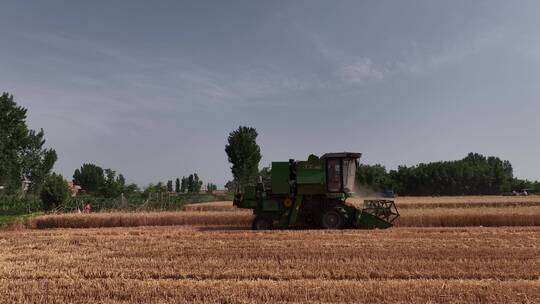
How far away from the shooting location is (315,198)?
1558 cm

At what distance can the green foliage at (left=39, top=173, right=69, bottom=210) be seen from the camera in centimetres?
2870

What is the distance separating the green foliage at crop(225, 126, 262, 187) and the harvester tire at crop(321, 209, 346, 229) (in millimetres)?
33720

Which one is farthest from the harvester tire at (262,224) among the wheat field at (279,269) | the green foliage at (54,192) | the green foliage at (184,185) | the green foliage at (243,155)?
the green foliage at (184,185)

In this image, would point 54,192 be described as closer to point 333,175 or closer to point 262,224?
point 262,224

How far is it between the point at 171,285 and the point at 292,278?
6.72 feet

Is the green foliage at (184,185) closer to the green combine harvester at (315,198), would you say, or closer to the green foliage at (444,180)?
the green foliage at (444,180)

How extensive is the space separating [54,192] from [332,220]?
21.5 meters

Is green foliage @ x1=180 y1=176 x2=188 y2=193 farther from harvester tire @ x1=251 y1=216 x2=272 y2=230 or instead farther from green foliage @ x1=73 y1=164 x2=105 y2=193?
harvester tire @ x1=251 y1=216 x2=272 y2=230

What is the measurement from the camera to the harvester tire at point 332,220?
14.9 meters

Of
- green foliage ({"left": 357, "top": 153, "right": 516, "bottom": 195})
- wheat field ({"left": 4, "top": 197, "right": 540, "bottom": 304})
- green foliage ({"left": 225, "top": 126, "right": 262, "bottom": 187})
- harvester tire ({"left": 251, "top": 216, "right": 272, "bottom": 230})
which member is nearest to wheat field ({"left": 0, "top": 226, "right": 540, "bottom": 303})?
wheat field ({"left": 4, "top": 197, "right": 540, "bottom": 304})

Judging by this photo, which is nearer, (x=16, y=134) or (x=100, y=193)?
(x=100, y=193)

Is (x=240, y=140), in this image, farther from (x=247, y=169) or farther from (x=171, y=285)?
(x=171, y=285)

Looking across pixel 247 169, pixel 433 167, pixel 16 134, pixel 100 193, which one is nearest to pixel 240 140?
pixel 247 169

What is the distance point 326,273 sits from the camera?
7559 mm
